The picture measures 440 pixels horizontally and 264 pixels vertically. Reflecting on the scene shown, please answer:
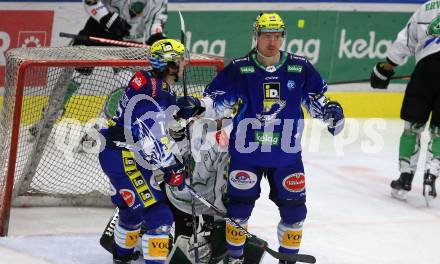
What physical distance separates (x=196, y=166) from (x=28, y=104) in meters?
1.23

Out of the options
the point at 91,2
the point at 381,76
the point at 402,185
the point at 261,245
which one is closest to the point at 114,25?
the point at 91,2

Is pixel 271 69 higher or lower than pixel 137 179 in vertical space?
higher

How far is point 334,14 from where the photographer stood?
27.4 ft

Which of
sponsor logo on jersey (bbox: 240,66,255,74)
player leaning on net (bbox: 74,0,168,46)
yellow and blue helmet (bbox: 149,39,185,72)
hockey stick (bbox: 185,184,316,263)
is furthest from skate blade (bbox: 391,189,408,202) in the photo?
yellow and blue helmet (bbox: 149,39,185,72)

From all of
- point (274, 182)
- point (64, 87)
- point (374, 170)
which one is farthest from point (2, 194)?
point (374, 170)

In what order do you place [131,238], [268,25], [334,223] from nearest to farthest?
[268,25]
[131,238]
[334,223]

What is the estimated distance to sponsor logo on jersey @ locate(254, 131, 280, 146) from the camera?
15.1 ft

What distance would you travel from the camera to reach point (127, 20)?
6.96 metres

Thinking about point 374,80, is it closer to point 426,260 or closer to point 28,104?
point 426,260

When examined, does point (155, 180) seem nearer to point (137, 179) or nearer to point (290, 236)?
point (137, 179)

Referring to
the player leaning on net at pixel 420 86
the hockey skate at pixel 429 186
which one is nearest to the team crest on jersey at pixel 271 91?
the player leaning on net at pixel 420 86

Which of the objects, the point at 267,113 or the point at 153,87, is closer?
the point at 153,87

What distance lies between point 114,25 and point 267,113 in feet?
7.79

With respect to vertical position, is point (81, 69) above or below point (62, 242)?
above
